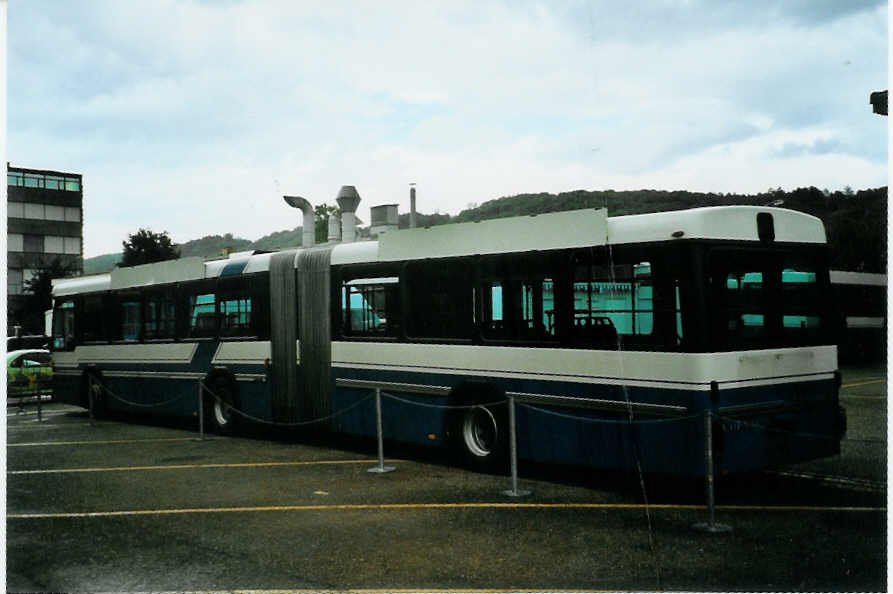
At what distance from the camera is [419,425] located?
1115 cm

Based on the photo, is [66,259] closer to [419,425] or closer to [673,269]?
[419,425]

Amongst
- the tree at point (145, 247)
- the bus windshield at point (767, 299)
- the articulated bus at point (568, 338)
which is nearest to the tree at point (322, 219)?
the tree at point (145, 247)

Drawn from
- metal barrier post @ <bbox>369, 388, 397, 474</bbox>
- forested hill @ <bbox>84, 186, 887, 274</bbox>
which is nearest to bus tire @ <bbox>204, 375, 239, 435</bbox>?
metal barrier post @ <bbox>369, 388, 397, 474</bbox>

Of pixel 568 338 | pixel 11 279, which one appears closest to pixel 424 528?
pixel 568 338

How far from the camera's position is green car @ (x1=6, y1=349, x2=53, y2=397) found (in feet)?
79.9

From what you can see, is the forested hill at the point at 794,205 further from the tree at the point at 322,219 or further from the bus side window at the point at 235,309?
the tree at the point at 322,219

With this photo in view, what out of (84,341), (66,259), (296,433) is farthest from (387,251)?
(66,259)

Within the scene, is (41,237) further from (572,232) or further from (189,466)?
(572,232)

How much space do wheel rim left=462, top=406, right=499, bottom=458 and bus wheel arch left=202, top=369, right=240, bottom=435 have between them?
17.5 feet

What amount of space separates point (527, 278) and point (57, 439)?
949cm

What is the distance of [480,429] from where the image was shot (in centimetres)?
1057

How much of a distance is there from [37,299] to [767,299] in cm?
3820

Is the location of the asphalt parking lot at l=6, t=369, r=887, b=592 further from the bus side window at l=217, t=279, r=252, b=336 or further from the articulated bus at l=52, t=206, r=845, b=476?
the bus side window at l=217, t=279, r=252, b=336

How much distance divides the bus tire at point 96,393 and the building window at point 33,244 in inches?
1026
